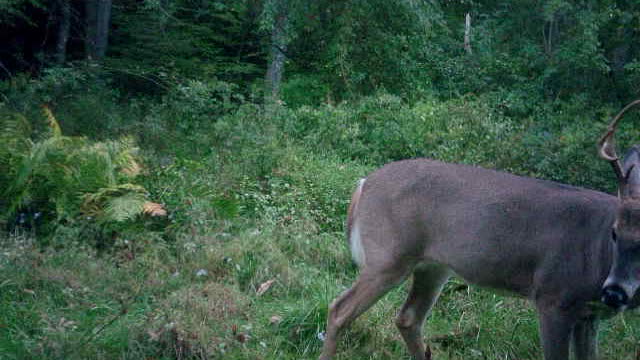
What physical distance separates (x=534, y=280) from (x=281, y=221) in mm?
3141

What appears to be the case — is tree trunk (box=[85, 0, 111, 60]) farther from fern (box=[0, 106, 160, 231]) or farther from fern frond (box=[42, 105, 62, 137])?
fern (box=[0, 106, 160, 231])

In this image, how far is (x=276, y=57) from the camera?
1420 centimetres

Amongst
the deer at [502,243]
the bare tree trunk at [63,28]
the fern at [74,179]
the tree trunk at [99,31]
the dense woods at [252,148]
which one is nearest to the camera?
the deer at [502,243]

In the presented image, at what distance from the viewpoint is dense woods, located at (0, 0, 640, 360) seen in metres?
6.07

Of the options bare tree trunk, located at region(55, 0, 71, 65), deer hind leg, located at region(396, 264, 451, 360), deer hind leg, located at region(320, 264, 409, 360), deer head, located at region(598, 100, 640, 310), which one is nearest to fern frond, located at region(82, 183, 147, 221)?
deer hind leg, located at region(320, 264, 409, 360)

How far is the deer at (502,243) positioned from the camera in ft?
16.4

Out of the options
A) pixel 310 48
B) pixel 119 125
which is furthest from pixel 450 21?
pixel 119 125

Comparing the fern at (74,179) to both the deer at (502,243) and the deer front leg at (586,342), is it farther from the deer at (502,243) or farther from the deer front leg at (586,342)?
the deer front leg at (586,342)

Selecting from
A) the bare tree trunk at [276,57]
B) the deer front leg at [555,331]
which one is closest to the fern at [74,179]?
the bare tree trunk at [276,57]

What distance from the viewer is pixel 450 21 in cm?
1770

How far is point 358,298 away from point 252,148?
401 cm

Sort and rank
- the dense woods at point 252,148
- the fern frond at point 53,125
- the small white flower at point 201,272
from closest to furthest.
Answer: the dense woods at point 252,148 < the small white flower at point 201,272 < the fern frond at point 53,125

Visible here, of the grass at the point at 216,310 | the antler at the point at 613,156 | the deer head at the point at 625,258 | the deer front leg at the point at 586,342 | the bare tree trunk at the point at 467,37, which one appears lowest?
the grass at the point at 216,310

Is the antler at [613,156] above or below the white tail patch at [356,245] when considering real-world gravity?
above
